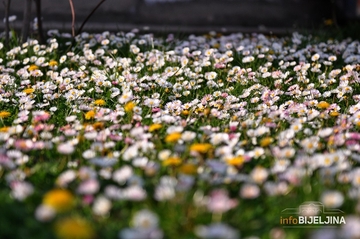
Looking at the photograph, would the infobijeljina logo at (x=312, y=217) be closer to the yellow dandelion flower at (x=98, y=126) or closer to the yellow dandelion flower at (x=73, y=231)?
the yellow dandelion flower at (x=73, y=231)

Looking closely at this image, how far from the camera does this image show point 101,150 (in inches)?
77.8

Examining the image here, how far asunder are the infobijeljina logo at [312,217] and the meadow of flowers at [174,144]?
0.8 inches

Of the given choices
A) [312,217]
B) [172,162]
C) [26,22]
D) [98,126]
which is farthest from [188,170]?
[26,22]

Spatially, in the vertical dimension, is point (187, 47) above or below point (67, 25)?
below

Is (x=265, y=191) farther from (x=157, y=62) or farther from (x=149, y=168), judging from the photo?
(x=157, y=62)

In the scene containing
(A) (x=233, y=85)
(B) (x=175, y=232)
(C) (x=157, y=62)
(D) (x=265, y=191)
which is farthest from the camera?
(C) (x=157, y=62)

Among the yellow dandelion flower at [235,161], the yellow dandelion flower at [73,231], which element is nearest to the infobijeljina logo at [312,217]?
the yellow dandelion flower at [235,161]

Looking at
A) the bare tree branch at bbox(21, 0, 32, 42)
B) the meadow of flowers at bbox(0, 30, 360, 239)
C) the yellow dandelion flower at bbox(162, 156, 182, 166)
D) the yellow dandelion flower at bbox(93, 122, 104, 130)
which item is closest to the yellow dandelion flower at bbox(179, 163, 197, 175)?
the meadow of flowers at bbox(0, 30, 360, 239)

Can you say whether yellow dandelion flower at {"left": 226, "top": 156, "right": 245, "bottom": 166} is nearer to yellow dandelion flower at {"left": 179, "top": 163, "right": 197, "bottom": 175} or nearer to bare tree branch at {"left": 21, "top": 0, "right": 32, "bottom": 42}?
yellow dandelion flower at {"left": 179, "top": 163, "right": 197, "bottom": 175}

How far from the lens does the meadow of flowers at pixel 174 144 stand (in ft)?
4.81

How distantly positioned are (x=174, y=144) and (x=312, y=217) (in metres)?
0.66

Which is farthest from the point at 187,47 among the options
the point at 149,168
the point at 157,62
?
the point at 149,168

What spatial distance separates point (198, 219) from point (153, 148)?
0.59 m

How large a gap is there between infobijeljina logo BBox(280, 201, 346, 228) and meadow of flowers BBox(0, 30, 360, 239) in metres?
0.02
